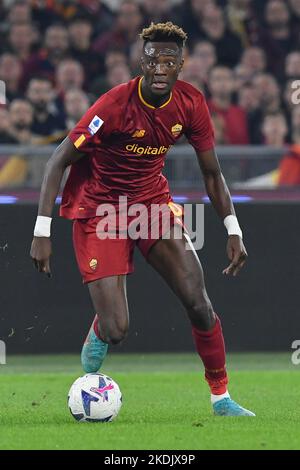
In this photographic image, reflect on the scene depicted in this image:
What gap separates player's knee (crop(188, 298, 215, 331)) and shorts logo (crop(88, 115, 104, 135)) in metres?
1.16

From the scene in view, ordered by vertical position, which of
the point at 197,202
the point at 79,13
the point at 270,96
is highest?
the point at 79,13

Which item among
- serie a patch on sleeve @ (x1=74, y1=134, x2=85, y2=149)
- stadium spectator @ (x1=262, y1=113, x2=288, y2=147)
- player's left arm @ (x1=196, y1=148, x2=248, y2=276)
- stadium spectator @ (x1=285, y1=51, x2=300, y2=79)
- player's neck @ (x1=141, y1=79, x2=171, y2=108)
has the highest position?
stadium spectator @ (x1=285, y1=51, x2=300, y2=79)

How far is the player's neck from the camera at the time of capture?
7605mm

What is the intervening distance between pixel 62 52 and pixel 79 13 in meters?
0.67

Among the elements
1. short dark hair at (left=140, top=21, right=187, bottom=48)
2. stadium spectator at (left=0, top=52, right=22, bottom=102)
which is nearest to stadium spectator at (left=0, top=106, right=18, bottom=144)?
stadium spectator at (left=0, top=52, right=22, bottom=102)

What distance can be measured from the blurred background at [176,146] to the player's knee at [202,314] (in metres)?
3.37

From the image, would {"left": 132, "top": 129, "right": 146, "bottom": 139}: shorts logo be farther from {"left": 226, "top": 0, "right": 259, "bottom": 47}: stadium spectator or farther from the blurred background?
{"left": 226, "top": 0, "right": 259, "bottom": 47}: stadium spectator

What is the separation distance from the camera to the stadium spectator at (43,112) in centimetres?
1278

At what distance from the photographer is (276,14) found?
15062 mm

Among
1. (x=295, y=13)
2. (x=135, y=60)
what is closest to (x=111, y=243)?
(x=135, y=60)

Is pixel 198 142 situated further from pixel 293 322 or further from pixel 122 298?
pixel 293 322

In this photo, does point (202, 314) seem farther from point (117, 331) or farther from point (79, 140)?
point (79, 140)

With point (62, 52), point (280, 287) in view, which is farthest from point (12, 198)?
point (62, 52)

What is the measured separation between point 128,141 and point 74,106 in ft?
16.4
